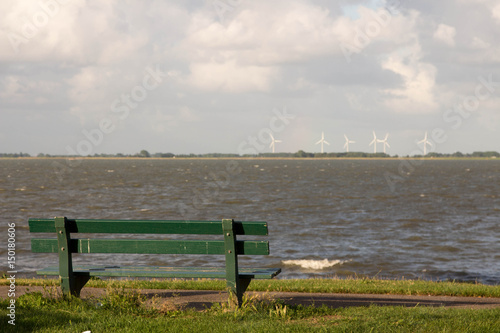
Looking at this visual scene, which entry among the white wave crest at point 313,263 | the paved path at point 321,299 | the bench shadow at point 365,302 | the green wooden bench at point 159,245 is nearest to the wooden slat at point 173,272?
the green wooden bench at point 159,245

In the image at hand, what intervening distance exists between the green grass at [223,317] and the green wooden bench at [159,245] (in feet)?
0.95

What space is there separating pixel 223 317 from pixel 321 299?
2057mm

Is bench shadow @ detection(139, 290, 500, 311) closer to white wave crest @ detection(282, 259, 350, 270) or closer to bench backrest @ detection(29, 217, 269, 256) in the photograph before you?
bench backrest @ detection(29, 217, 269, 256)

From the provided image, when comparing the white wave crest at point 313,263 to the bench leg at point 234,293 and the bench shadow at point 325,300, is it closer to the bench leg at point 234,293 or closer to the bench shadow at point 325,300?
the bench shadow at point 325,300

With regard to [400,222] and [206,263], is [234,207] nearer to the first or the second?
[400,222]

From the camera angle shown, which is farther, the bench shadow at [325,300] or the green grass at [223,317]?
the bench shadow at [325,300]

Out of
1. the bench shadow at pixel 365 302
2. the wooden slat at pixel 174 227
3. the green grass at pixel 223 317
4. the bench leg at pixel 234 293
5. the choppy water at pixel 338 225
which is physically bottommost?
the choppy water at pixel 338 225

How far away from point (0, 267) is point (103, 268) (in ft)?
43.3

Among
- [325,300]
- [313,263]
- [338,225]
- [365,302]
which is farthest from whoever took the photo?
[338,225]

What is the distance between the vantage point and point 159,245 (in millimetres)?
6371

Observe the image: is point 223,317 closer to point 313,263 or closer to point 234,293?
point 234,293

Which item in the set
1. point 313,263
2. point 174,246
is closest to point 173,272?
point 174,246

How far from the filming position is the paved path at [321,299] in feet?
24.4

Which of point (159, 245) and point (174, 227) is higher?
point (174, 227)
